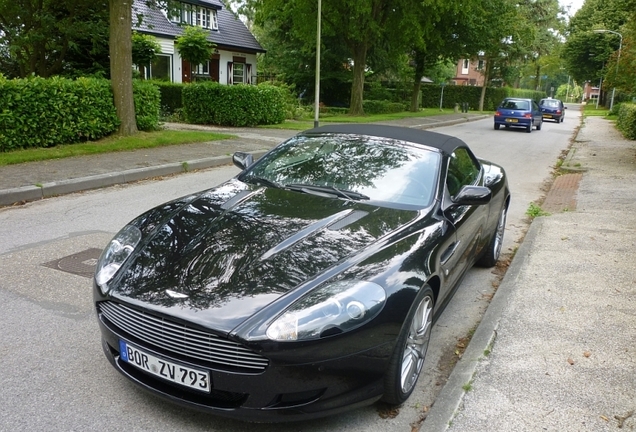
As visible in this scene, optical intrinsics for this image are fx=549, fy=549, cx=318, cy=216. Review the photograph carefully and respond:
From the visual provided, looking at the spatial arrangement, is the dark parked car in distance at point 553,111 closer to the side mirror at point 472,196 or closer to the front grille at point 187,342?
the side mirror at point 472,196

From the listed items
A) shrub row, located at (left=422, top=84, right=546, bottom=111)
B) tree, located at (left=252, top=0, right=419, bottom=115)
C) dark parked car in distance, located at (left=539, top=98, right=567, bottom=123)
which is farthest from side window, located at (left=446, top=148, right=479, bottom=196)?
shrub row, located at (left=422, top=84, right=546, bottom=111)

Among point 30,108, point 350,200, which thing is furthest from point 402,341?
point 30,108

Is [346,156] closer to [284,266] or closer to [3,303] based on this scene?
[284,266]

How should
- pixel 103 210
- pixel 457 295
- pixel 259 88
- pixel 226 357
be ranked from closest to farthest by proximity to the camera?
pixel 226 357
pixel 457 295
pixel 103 210
pixel 259 88

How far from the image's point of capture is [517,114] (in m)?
26.2

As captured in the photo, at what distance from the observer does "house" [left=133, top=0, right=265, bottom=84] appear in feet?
106

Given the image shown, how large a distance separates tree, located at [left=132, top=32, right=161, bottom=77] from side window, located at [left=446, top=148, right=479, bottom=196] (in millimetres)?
17021

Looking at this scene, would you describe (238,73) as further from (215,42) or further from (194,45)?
(194,45)

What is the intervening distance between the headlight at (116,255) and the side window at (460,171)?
236cm

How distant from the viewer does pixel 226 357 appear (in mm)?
2580

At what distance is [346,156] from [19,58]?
16730mm

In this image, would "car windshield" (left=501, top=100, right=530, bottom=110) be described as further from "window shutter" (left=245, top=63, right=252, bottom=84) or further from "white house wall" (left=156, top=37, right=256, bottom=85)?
"window shutter" (left=245, top=63, right=252, bottom=84)

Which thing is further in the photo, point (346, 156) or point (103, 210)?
point (103, 210)

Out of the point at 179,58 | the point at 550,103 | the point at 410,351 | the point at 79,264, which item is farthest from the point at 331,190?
the point at 550,103
